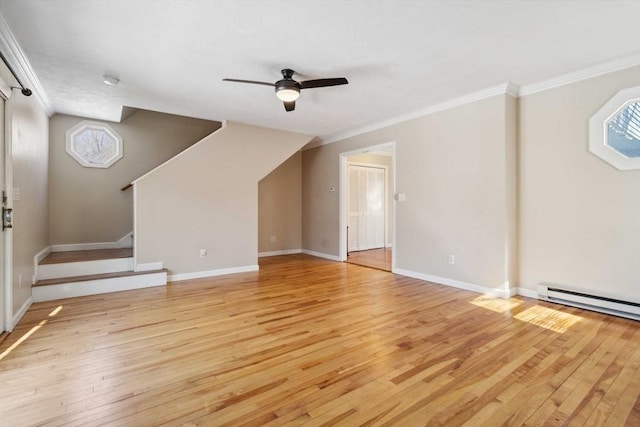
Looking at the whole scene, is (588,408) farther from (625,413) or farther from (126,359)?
(126,359)

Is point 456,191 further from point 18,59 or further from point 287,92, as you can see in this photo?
point 18,59

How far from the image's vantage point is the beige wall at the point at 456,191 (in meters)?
3.82

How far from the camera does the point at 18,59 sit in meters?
2.92

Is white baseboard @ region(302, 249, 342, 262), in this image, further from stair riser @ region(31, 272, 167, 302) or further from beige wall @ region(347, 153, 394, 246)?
stair riser @ region(31, 272, 167, 302)

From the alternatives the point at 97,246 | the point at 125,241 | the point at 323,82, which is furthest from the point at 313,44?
the point at 97,246

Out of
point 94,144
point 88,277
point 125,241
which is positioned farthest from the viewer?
point 125,241

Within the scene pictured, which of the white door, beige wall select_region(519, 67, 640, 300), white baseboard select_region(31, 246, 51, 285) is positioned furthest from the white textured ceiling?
the white door

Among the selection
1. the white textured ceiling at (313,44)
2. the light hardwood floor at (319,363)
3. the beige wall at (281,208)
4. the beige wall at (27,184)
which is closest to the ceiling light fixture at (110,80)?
the white textured ceiling at (313,44)

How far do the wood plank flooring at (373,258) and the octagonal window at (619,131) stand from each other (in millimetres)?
3289

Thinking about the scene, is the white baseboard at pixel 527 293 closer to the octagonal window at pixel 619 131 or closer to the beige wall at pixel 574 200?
the beige wall at pixel 574 200

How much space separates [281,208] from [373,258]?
2.46 metres

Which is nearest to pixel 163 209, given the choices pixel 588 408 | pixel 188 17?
pixel 188 17

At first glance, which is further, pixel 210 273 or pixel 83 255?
pixel 210 273

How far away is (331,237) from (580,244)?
4212 mm
